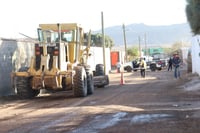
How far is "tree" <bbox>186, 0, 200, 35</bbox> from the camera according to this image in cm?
1304

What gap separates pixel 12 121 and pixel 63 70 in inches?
319

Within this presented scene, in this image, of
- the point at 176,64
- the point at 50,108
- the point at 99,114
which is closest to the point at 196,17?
the point at 99,114

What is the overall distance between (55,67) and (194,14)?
1010cm

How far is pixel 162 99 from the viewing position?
2008 cm

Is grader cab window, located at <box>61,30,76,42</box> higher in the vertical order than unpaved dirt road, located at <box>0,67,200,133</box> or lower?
higher

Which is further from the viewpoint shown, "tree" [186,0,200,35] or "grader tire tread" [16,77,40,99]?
"grader tire tread" [16,77,40,99]

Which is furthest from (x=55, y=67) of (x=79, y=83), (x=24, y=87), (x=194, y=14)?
(x=194, y=14)

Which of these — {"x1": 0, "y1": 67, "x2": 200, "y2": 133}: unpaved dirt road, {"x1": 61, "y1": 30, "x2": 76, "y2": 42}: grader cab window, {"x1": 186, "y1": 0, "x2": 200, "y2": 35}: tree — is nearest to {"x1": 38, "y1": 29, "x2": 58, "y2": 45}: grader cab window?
{"x1": 61, "y1": 30, "x2": 76, "y2": 42}: grader cab window

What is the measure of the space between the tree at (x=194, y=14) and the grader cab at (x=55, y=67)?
29.7 feet

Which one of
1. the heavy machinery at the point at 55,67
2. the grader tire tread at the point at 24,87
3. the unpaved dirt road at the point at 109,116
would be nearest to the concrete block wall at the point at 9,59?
the heavy machinery at the point at 55,67

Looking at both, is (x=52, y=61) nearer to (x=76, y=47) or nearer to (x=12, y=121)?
(x=76, y=47)

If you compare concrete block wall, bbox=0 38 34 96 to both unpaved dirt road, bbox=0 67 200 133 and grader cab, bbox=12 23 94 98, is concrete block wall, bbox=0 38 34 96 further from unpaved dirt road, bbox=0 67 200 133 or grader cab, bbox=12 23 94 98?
unpaved dirt road, bbox=0 67 200 133

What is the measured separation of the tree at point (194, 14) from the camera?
1304 centimetres

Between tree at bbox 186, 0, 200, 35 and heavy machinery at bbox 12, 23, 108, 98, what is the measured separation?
29.7ft
